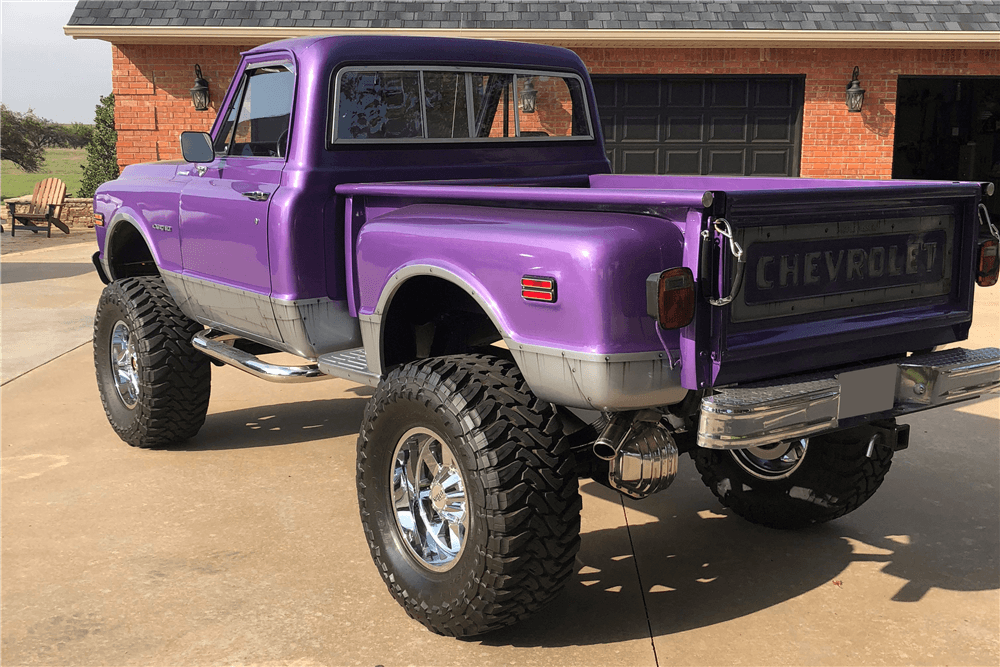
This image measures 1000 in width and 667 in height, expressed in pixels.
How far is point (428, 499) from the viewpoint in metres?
3.53

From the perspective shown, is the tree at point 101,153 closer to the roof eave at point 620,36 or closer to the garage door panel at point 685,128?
the roof eave at point 620,36

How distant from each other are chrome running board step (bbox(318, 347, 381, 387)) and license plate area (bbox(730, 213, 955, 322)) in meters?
1.55

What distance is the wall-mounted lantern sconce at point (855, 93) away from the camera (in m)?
13.4

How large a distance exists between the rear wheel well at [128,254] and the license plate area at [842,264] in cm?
384

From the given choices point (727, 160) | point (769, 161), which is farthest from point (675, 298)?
point (769, 161)

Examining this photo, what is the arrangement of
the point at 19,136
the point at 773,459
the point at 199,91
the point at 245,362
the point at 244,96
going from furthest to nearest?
the point at 19,136, the point at 199,91, the point at 244,96, the point at 245,362, the point at 773,459

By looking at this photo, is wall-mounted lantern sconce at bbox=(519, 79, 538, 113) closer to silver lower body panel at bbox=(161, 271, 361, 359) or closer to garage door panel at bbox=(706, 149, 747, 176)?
silver lower body panel at bbox=(161, 271, 361, 359)

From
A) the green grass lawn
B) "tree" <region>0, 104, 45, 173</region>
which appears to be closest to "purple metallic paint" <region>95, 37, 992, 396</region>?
the green grass lawn

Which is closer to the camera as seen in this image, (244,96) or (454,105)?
(454,105)

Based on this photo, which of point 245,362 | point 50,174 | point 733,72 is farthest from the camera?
point 50,174

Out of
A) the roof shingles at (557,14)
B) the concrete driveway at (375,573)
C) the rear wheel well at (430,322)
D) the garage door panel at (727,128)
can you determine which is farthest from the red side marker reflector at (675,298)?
the garage door panel at (727,128)

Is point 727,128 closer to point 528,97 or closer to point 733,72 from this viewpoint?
point 733,72

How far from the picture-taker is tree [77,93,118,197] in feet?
70.8

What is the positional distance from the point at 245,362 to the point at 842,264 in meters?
2.68
